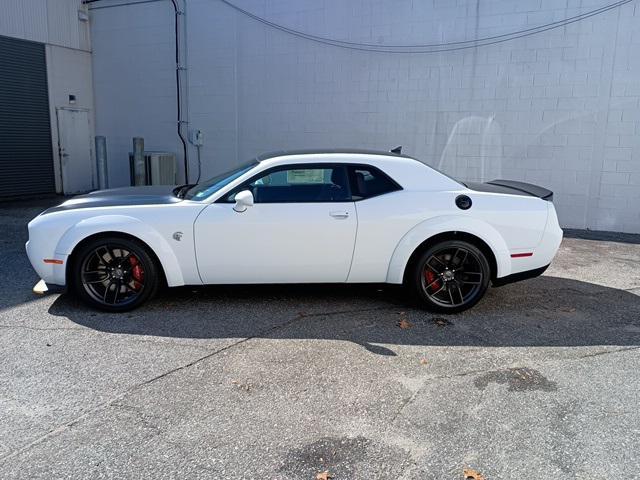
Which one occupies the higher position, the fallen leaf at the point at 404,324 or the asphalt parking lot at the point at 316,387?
the fallen leaf at the point at 404,324

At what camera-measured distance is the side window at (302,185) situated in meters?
5.06

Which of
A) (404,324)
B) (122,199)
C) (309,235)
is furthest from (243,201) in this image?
(404,324)

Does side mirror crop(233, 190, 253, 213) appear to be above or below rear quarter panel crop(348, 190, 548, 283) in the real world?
above

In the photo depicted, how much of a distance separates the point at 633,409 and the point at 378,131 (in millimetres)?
8060

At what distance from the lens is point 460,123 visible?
10.1 m

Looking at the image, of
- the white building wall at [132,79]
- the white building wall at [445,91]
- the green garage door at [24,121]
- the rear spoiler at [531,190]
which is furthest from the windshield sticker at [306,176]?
the green garage door at [24,121]

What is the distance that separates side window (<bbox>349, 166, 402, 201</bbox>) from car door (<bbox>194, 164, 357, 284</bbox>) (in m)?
0.09

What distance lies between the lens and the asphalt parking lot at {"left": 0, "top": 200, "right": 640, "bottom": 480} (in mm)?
2900

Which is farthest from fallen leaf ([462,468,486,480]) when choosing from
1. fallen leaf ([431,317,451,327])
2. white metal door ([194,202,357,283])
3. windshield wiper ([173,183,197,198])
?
windshield wiper ([173,183,197,198])

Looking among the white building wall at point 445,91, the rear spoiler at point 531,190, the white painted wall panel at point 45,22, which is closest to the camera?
the rear spoiler at point 531,190

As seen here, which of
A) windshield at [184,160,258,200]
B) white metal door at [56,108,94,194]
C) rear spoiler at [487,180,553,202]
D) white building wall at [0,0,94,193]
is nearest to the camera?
windshield at [184,160,258,200]

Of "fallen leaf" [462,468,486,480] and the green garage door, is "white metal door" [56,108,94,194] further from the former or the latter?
"fallen leaf" [462,468,486,480]

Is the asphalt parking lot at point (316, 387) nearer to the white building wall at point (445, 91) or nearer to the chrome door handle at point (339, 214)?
the chrome door handle at point (339, 214)

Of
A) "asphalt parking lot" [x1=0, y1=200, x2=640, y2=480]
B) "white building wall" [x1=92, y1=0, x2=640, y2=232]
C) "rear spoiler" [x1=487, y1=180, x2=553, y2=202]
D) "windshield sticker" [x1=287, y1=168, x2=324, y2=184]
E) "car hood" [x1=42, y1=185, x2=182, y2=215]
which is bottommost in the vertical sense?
"asphalt parking lot" [x1=0, y1=200, x2=640, y2=480]
